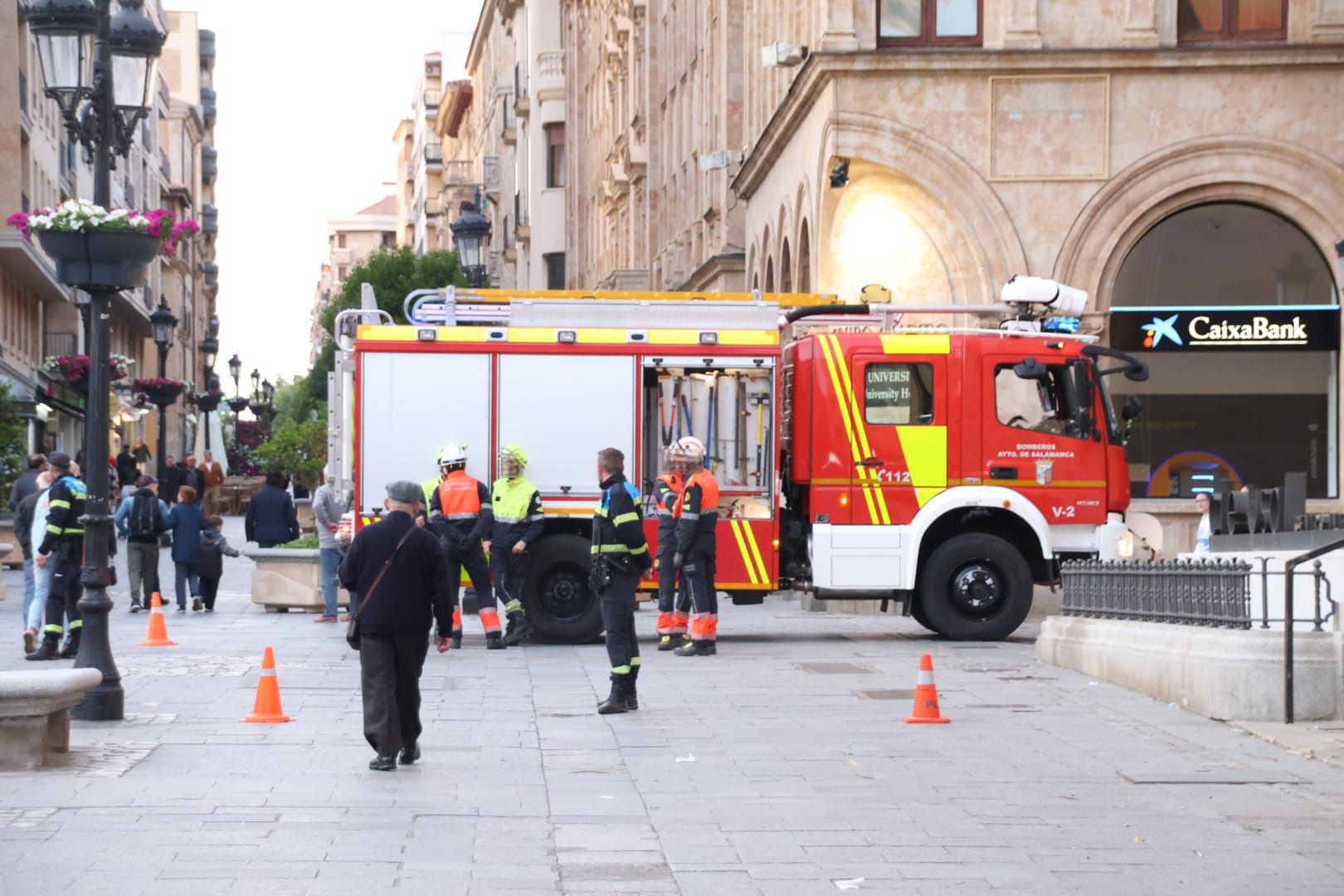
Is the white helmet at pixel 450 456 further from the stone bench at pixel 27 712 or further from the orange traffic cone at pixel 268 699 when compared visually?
the stone bench at pixel 27 712

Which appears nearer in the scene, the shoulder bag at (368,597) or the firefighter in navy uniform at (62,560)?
the shoulder bag at (368,597)

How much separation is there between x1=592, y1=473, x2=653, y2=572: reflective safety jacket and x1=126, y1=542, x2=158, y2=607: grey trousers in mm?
11515

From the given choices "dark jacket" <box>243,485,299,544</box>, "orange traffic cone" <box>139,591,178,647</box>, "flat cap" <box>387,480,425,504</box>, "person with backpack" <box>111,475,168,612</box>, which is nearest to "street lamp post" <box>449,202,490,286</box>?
"dark jacket" <box>243,485,299,544</box>

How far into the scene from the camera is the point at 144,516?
24.0 meters

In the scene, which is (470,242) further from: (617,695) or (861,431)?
(617,695)

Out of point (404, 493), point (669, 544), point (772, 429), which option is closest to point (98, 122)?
point (404, 493)

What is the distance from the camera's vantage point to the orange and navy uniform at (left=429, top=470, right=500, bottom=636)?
18125 millimetres

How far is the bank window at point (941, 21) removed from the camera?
2689 centimetres

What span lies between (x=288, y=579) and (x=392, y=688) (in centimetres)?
1356

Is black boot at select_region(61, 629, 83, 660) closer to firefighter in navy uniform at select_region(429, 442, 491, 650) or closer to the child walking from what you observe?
firefighter in navy uniform at select_region(429, 442, 491, 650)

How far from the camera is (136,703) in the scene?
45.8ft

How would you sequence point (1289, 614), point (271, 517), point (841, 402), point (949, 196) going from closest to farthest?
1. point (1289, 614)
2. point (841, 402)
3. point (949, 196)
4. point (271, 517)

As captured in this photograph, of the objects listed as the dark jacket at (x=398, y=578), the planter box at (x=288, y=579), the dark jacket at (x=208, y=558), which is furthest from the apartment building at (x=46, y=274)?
the dark jacket at (x=398, y=578)

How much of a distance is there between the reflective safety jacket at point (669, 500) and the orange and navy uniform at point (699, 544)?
128mm
